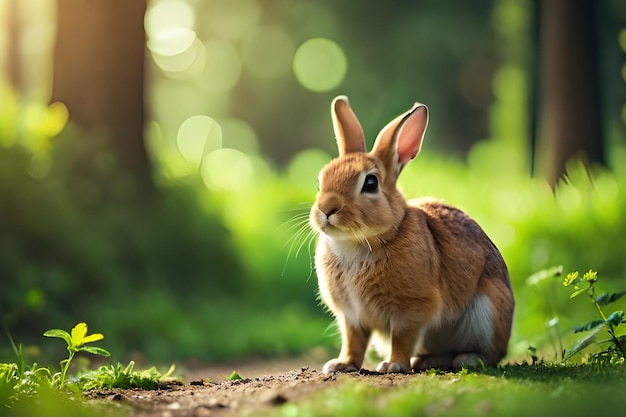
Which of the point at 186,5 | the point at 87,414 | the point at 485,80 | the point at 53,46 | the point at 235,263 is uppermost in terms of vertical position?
the point at 186,5

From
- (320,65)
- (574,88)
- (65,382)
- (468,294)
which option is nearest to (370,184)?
(468,294)

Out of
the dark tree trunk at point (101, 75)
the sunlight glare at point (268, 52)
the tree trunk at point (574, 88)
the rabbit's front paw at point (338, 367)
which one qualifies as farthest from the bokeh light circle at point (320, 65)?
the rabbit's front paw at point (338, 367)

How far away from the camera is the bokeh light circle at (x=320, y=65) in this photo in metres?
27.8

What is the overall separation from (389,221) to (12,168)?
5341mm

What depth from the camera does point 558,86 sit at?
1270cm

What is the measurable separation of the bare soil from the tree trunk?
320 inches

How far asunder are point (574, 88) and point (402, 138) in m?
7.80

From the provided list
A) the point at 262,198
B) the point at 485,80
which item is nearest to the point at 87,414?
the point at 262,198

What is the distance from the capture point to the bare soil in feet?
13.9

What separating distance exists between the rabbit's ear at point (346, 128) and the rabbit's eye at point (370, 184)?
0.44 m

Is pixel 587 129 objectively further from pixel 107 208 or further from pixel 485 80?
pixel 485 80

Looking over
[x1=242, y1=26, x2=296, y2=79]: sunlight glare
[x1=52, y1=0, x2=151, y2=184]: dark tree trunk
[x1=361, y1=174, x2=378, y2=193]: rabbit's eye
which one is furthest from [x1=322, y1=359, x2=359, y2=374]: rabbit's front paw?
[x1=242, y1=26, x2=296, y2=79]: sunlight glare

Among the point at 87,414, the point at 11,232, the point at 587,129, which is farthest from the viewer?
the point at 587,129

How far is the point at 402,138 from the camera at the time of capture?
558 centimetres
